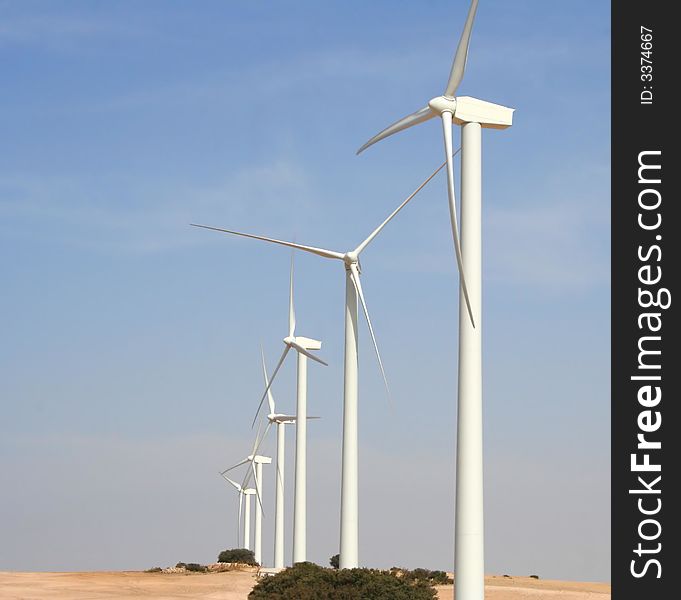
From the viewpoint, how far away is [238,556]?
115 metres

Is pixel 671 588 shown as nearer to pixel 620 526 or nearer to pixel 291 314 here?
pixel 620 526

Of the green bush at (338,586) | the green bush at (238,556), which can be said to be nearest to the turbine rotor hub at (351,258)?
the green bush at (338,586)

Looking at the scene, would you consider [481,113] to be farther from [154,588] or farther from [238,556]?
[238,556]

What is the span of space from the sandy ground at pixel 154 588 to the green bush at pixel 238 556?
1008 inches

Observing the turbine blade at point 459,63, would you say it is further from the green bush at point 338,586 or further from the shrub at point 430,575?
the shrub at point 430,575

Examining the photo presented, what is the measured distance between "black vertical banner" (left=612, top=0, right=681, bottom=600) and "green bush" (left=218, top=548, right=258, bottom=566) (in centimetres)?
8606

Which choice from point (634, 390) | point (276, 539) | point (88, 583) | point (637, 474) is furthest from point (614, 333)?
point (276, 539)

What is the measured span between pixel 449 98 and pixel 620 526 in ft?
50.9

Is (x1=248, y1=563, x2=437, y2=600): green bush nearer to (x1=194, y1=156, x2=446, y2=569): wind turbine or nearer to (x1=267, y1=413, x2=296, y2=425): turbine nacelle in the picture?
(x1=194, y1=156, x2=446, y2=569): wind turbine

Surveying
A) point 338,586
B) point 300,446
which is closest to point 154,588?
point 300,446

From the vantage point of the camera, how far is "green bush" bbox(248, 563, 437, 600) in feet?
137

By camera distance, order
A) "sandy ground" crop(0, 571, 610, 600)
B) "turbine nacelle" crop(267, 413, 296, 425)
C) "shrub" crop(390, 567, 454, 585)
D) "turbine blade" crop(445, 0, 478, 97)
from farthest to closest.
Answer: "turbine nacelle" crop(267, 413, 296, 425) → "shrub" crop(390, 567, 454, 585) → "sandy ground" crop(0, 571, 610, 600) → "turbine blade" crop(445, 0, 478, 97)

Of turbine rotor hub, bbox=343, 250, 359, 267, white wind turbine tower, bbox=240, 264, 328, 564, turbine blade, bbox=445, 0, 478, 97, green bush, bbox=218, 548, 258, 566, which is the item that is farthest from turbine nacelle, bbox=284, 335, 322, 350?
green bush, bbox=218, 548, 258, 566

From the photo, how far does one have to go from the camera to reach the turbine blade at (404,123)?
39812mm
